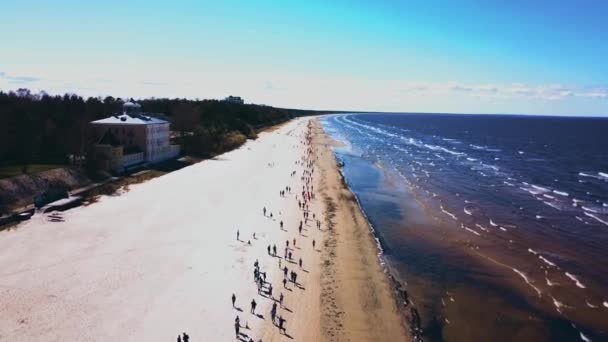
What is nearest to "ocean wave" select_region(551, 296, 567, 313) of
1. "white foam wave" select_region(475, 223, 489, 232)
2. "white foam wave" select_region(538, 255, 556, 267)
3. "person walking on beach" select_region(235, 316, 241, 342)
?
"white foam wave" select_region(538, 255, 556, 267)

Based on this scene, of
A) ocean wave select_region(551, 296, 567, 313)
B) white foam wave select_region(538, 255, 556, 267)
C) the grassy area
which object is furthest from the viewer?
the grassy area

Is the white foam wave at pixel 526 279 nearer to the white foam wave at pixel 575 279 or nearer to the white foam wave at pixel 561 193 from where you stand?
the white foam wave at pixel 575 279

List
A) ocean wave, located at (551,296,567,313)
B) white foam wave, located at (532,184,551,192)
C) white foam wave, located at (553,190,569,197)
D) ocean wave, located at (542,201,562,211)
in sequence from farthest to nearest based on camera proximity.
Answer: white foam wave, located at (532,184,551,192)
white foam wave, located at (553,190,569,197)
ocean wave, located at (542,201,562,211)
ocean wave, located at (551,296,567,313)

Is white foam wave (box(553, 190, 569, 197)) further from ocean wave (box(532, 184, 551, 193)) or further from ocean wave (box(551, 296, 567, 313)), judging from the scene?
ocean wave (box(551, 296, 567, 313))

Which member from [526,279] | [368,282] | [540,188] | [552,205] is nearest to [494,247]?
[526,279]

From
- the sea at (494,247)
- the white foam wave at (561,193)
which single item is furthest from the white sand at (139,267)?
the white foam wave at (561,193)

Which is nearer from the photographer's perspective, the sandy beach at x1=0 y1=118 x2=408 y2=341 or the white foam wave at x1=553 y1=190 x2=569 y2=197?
the sandy beach at x1=0 y1=118 x2=408 y2=341
